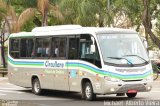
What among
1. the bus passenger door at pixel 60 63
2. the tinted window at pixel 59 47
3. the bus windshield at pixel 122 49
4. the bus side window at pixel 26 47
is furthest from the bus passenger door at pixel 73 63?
the bus side window at pixel 26 47

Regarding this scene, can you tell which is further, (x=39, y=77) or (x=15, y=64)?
(x=15, y=64)

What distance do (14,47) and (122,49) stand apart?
7.83m

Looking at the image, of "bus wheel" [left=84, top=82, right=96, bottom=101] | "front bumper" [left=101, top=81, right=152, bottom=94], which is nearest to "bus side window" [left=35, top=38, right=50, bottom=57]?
"bus wheel" [left=84, top=82, right=96, bottom=101]

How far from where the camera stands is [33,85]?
24.4m

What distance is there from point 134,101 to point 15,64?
8403 mm

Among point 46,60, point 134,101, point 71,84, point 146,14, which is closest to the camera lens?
point 134,101

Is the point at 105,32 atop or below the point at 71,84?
atop

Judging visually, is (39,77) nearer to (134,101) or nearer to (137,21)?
(134,101)

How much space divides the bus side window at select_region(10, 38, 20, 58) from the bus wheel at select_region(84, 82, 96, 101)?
6.30 meters

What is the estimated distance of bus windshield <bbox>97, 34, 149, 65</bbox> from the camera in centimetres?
1934

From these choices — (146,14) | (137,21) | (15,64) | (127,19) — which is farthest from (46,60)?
(137,21)

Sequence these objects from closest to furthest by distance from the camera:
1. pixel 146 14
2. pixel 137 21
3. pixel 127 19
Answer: pixel 146 14 < pixel 127 19 < pixel 137 21

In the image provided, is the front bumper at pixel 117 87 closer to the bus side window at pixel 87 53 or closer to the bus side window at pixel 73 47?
the bus side window at pixel 87 53

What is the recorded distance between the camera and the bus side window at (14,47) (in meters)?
25.6
